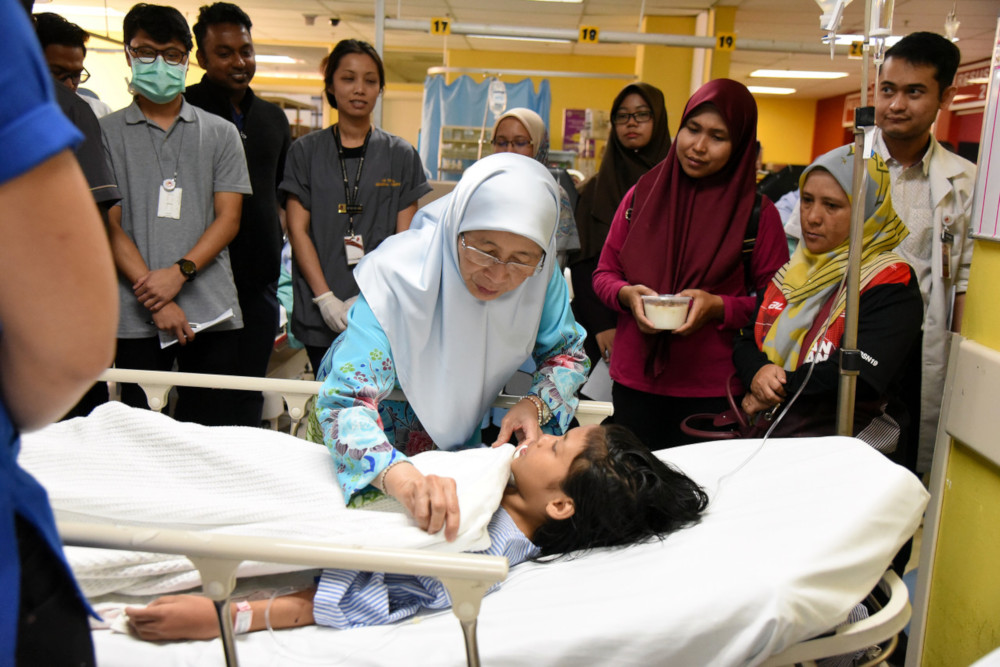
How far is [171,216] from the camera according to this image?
2.64 metres

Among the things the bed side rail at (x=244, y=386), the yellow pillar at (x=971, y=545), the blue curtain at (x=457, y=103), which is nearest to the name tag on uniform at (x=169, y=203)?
the bed side rail at (x=244, y=386)

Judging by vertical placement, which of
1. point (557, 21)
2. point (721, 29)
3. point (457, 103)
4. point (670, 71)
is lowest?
point (457, 103)

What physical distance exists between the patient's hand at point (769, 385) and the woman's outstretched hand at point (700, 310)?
0.86 ft

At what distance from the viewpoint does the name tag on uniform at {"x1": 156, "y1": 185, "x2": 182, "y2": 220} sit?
8.62ft

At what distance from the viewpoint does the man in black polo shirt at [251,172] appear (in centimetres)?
307

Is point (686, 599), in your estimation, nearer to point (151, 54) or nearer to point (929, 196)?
point (929, 196)

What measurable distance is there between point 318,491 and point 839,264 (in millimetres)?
1522

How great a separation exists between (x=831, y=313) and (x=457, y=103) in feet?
18.8

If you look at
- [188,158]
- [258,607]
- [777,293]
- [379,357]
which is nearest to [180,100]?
[188,158]

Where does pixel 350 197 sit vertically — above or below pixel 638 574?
above

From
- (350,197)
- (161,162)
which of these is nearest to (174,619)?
(161,162)

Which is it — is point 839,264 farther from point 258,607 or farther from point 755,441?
point 258,607

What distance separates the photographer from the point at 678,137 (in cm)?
248

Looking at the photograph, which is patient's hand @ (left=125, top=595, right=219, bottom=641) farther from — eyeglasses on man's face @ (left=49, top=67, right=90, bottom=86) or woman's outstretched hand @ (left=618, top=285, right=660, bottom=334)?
eyeglasses on man's face @ (left=49, top=67, right=90, bottom=86)
